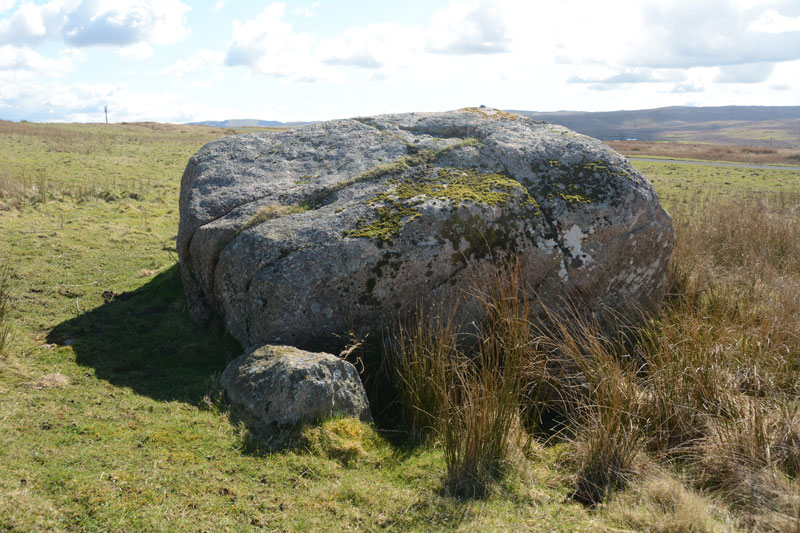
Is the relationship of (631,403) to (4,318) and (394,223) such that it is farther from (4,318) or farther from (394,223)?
(4,318)

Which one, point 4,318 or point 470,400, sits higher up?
point 4,318

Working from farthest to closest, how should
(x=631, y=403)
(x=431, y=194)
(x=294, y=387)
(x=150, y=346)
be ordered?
(x=431, y=194) < (x=150, y=346) < (x=294, y=387) < (x=631, y=403)

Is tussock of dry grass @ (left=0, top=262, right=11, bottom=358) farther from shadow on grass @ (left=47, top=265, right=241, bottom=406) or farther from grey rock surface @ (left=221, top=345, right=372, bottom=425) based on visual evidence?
grey rock surface @ (left=221, top=345, right=372, bottom=425)

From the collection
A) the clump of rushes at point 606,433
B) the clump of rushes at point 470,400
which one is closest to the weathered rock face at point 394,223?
the clump of rushes at point 470,400

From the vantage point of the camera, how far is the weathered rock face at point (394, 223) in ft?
17.7

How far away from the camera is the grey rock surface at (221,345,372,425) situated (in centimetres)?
425

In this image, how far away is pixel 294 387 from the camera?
4281mm

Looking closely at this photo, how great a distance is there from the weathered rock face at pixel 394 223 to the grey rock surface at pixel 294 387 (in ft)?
2.28

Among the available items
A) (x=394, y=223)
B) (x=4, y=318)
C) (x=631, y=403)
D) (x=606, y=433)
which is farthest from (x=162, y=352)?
(x=631, y=403)

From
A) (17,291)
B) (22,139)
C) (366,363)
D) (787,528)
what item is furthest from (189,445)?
(22,139)

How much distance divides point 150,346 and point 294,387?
2349 mm

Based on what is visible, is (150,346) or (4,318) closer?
(4,318)

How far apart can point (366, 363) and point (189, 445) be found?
6.18 ft

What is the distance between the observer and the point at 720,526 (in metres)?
3.06
